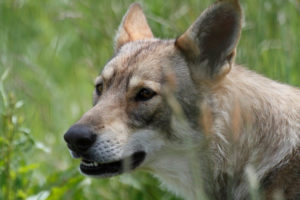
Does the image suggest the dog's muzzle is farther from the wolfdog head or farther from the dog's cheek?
the dog's cheek

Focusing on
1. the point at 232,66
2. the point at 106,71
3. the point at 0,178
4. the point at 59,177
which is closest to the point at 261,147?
the point at 232,66

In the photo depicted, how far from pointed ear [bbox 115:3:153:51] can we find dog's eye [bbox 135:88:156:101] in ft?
3.29

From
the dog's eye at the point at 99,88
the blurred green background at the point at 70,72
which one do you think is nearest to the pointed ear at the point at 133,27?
the blurred green background at the point at 70,72

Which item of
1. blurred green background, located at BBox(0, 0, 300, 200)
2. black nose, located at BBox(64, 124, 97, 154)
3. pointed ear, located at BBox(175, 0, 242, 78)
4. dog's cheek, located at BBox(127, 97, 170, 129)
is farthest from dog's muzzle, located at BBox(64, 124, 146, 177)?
pointed ear, located at BBox(175, 0, 242, 78)

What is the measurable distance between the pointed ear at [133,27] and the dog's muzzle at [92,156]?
1.31 meters

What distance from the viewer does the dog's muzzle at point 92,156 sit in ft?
12.3

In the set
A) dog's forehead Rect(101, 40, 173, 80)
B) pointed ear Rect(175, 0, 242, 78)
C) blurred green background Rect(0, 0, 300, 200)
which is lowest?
blurred green background Rect(0, 0, 300, 200)

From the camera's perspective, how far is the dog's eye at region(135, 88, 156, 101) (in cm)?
399

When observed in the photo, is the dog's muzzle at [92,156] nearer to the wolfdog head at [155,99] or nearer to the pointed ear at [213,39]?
the wolfdog head at [155,99]

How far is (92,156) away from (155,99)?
0.59m

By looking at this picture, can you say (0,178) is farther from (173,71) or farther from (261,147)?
(261,147)

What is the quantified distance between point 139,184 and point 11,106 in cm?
155

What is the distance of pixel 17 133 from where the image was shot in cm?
421

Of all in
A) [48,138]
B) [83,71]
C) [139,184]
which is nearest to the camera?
[139,184]
